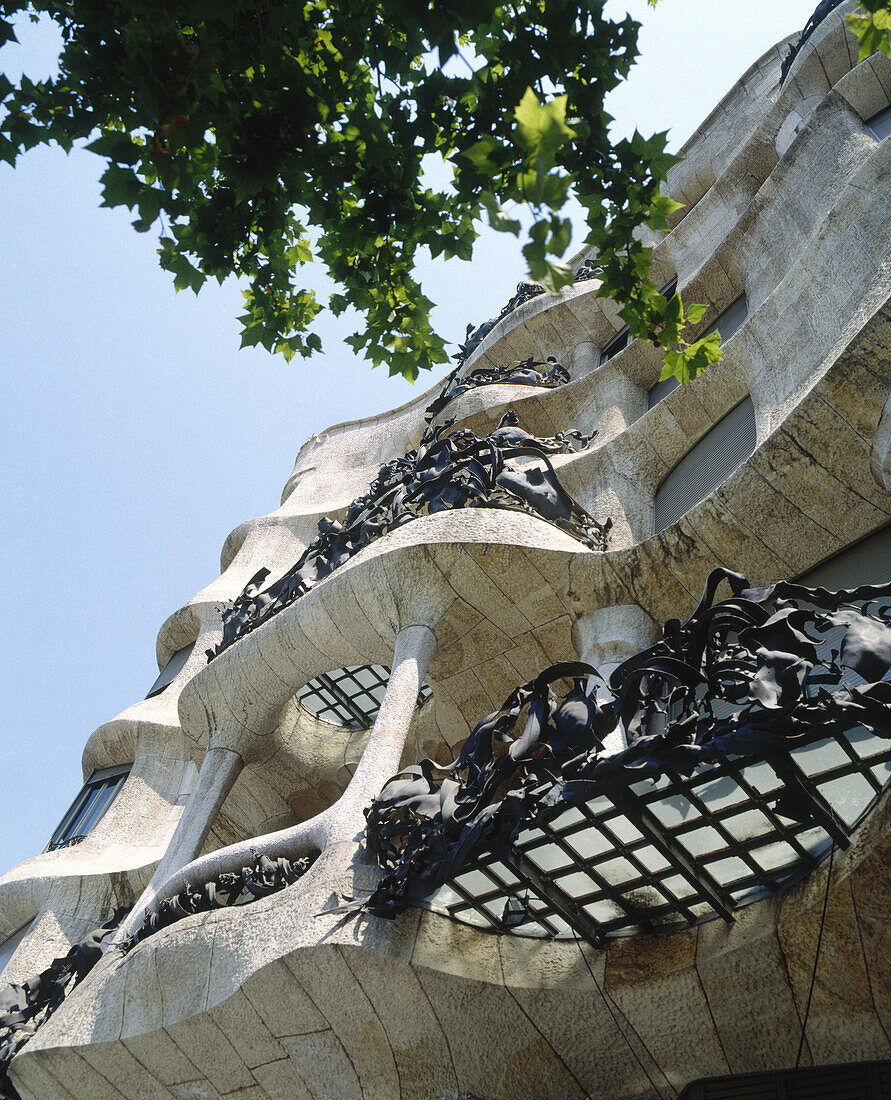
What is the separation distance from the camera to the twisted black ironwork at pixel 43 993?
8.31 meters

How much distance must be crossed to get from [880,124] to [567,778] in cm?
942

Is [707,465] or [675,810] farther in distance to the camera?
[707,465]

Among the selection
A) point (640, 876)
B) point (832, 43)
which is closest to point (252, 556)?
point (832, 43)

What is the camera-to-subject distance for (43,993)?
8797 mm

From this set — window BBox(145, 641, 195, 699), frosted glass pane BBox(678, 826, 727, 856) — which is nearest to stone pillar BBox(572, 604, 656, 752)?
frosted glass pane BBox(678, 826, 727, 856)

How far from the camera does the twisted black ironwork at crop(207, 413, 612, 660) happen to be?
9.77 metres

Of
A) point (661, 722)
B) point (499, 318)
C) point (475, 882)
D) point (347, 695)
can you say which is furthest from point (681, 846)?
point (499, 318)

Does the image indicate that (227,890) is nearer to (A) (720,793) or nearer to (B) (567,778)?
(B) (567,778)

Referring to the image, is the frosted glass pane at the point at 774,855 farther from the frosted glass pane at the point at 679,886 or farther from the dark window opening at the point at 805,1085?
the dark window opening at the point at 805,1085

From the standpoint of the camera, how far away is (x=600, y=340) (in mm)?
17438

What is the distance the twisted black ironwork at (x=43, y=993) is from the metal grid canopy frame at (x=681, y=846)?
4.43 meters

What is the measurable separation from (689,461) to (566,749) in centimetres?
637

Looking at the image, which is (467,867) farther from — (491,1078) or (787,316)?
(787,316)

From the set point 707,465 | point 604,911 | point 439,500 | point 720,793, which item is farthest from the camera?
point 707,465
